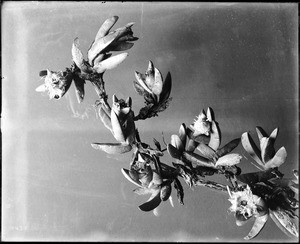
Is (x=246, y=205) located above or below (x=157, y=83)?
below

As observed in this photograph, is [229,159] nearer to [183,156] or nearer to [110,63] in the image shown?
[183,156]

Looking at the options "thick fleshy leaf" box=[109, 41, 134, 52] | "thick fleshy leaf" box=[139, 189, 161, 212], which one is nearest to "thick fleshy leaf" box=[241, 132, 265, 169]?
"thick fleshy leaf" box=[139, 189, 161, 212]

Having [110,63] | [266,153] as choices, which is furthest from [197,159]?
[110,63]

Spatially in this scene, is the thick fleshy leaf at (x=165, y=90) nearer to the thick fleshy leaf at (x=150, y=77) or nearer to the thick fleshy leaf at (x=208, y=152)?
the thick fleshy leaf at (x=150, y=77)

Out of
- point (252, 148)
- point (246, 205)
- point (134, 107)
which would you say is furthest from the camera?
point (134, 107)

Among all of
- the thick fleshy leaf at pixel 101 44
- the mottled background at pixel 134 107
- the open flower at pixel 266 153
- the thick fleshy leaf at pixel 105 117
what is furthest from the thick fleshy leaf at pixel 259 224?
the thick fleshy leaf at pixel 101 44

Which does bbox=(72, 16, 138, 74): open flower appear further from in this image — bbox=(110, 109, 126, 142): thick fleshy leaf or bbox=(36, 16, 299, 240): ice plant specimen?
bbox=(110, 109, 126, 142): thick fleshy leaf

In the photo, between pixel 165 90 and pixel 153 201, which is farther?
pixel 165 90
